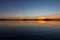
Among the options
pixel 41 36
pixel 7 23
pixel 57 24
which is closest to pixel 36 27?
pixel 41 36

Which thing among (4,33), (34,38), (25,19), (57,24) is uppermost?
(25,19)

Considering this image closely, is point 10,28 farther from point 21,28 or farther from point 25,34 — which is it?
point 25,34

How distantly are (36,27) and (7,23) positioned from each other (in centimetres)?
100

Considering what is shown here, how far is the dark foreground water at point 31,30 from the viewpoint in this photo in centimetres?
267

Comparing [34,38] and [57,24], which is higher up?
[57,24]

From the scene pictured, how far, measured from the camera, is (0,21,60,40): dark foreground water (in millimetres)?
2670

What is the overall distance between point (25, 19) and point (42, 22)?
0.59m

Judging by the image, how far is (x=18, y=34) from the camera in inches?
108

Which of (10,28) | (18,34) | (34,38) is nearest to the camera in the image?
(34,38)

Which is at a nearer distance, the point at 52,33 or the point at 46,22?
the point at 52,33

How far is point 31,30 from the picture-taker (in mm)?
3035

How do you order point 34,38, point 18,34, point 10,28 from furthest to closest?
point 10,28, point 18,34, point 34,38

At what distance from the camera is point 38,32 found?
9.50ft

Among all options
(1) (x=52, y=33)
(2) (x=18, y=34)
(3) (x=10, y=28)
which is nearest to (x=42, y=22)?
(1) (x=52, y=33)
